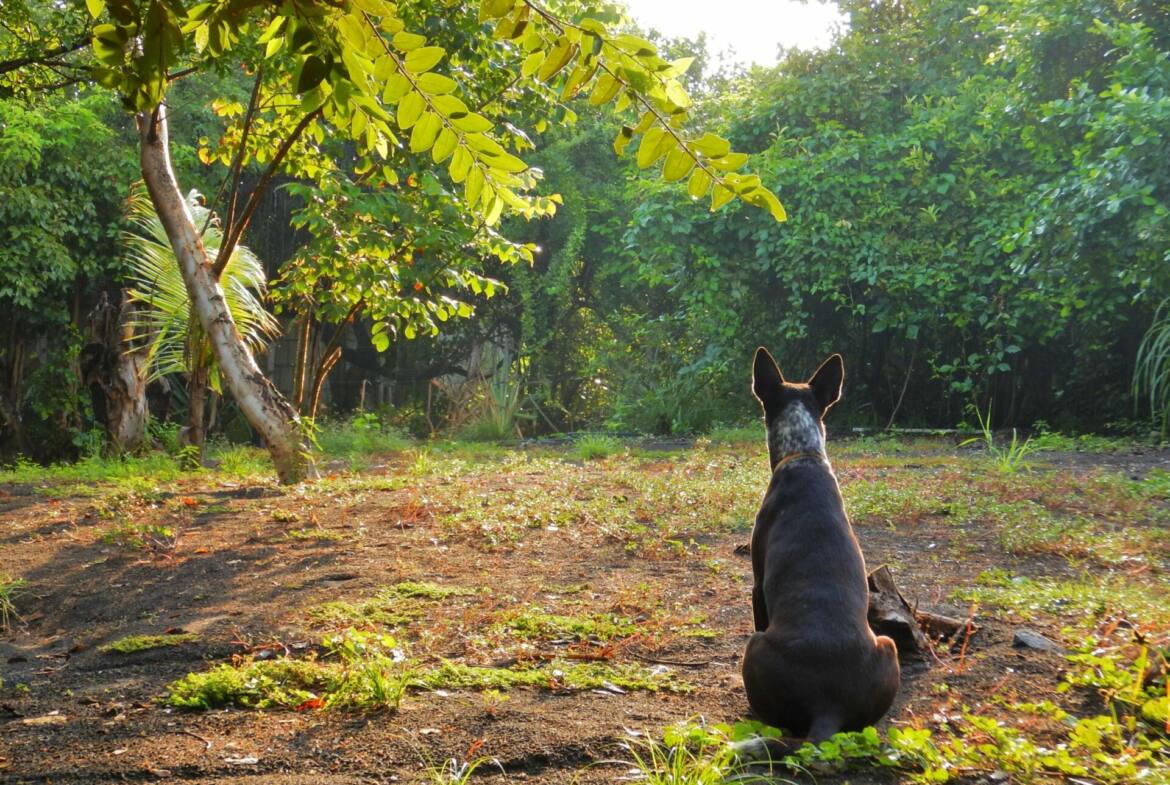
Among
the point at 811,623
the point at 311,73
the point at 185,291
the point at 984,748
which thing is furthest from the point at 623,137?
the point at 185,291

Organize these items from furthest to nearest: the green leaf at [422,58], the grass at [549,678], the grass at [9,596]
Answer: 1. the grass at [9,596]
2. the grass at [549,678]
3. the green leaf at [422,58]

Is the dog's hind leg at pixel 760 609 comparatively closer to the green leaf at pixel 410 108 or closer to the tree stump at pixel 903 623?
the tree stump at pixel 903 623

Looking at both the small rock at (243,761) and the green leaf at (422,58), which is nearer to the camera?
the green leaf at (422,58)

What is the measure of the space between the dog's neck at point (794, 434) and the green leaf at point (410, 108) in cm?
247

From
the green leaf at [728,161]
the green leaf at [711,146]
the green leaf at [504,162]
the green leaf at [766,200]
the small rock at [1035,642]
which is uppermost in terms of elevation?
the green leaf at [711,146]

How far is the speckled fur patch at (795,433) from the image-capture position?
4.21 metres

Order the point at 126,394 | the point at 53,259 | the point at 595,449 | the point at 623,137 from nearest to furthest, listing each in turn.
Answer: the point at 623,137 < the point at 126,394 < the point at 595,449 < the point at 53,259

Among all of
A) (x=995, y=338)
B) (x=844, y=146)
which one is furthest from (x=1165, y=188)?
(x=844, y=146)

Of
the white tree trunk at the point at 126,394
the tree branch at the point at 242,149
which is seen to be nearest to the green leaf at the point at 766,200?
the tree branch at the point at 242,149

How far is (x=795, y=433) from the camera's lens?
425 cm

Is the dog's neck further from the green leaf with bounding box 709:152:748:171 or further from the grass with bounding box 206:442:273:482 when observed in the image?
the grass with bounding box 206:442:273:482

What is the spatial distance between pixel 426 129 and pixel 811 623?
6.52 feet

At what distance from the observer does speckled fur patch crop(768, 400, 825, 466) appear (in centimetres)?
421

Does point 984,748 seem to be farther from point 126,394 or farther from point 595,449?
point 126,394
